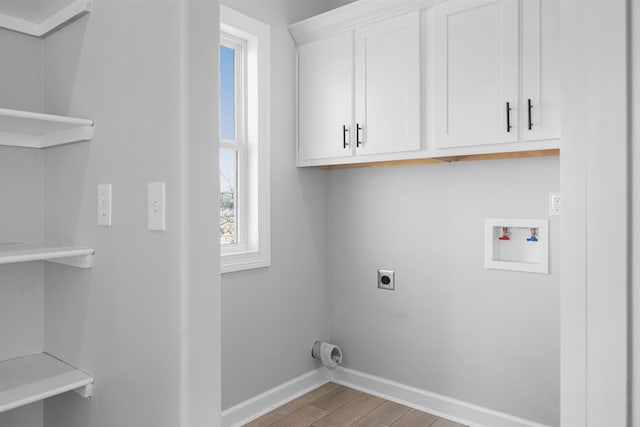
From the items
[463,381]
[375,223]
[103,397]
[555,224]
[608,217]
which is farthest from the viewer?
[375,223]

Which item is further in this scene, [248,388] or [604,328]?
[248,388]

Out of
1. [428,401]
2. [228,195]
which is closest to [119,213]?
[228,195]

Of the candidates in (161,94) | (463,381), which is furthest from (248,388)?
(161,94)

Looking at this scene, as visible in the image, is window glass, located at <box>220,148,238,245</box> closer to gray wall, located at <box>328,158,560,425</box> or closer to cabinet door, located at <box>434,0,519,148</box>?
gray wall, located at <box>328,158,560,425</box>

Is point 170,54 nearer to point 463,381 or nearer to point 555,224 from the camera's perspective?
point 555,224

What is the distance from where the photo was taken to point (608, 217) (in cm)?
110

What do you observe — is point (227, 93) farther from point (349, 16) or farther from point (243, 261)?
point (243, 261)

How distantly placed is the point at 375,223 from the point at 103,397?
189 cm

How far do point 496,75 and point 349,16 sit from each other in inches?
36.3

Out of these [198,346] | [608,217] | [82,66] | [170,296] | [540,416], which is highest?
[82,66]

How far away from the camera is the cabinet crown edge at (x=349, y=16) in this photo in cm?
238

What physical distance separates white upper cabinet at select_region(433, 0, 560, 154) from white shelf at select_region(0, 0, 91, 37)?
1589 mm

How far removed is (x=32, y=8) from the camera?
1524 mm

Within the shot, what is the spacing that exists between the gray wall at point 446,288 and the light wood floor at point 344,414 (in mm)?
172
